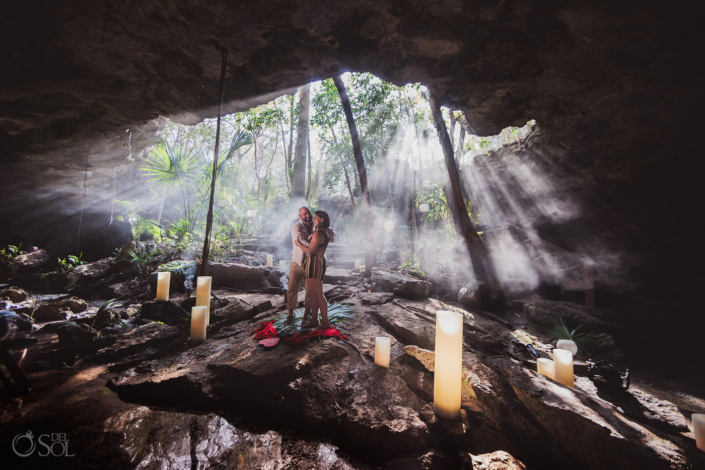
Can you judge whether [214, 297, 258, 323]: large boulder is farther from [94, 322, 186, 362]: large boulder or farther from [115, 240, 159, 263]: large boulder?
[115, 240, 159, 263]: large boulder

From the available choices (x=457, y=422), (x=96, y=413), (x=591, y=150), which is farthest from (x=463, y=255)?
(x=96, y=413)

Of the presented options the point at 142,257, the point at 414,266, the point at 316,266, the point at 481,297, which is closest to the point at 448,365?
the point at 316,266

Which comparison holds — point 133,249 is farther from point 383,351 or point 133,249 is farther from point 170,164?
point 383,351

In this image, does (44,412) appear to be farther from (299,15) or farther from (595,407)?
(299,15)

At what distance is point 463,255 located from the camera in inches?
288

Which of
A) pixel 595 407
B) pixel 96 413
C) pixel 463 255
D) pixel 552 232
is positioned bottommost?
pixel 96 413

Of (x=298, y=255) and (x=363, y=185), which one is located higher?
(x=363, y=185)

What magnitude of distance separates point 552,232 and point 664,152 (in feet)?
9.19

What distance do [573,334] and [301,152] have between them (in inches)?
494

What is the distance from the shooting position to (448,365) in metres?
1.92

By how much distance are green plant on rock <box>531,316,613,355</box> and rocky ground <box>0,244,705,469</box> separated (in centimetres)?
58

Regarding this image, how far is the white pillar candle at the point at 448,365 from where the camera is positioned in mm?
1867

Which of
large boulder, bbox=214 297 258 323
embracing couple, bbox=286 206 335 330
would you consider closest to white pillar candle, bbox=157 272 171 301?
large boulder, bbox=214 297 258 323

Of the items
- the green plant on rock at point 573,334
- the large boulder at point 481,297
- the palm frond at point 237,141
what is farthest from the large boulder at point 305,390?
the palm frond at point 237,141
